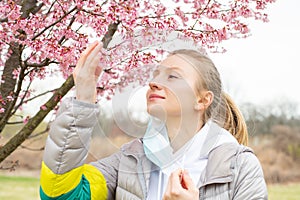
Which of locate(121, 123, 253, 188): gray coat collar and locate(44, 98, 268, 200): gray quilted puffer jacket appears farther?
locate(121, 123, 253, 188): gray coat collar

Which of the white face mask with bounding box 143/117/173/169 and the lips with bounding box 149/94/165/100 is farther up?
the lips with bounding box 149/94/165/100

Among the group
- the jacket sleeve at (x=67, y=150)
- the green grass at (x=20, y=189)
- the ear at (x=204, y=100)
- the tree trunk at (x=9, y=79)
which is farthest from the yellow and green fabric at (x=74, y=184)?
the green grass at (x=20, y=189)

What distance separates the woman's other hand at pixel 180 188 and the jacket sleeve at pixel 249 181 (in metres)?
0.15

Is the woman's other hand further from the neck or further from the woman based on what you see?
the neck

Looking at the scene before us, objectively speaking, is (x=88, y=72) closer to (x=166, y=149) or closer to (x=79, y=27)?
(x=166, y=149)

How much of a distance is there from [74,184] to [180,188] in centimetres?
26

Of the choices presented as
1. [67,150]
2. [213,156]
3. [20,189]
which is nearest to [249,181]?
[213,156]

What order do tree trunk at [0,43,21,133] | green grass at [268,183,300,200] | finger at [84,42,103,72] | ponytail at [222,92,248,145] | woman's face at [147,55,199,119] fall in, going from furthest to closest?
green grass at [268,183,300,200] → tree trunk at [0,43,21,133] → ponytail at [222,92,248,145] → woman's face at [147,55,199,119] → finger at [84,42,103,72]

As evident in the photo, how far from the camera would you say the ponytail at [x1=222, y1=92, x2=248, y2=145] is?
1.39 m

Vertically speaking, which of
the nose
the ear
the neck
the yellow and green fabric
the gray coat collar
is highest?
the nose

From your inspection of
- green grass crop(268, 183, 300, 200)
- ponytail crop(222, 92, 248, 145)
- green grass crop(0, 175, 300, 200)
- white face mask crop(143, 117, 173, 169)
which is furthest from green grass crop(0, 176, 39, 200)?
white face mask crop(143, 117, 173, 169)

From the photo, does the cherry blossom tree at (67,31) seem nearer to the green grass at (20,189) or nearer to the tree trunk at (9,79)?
the tree trunk at (9,79)

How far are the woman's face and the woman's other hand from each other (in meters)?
0.14

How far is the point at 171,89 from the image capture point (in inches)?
46.1
